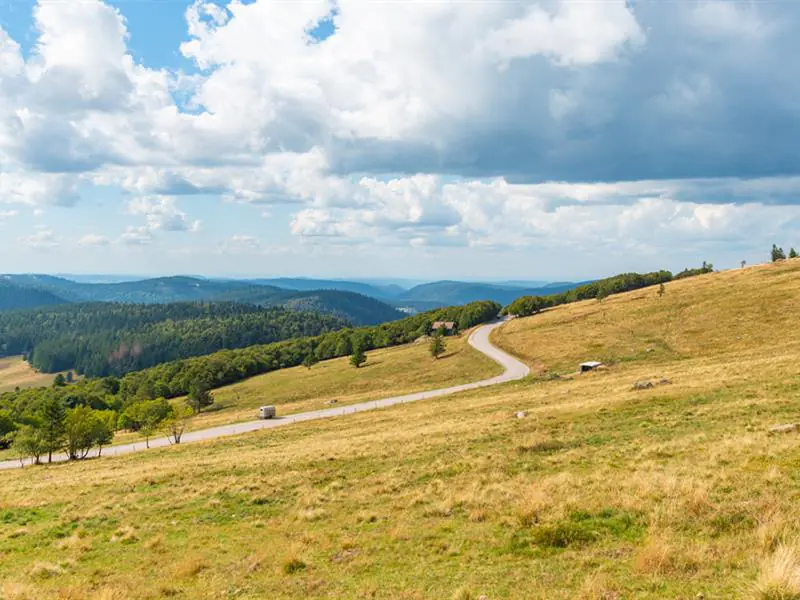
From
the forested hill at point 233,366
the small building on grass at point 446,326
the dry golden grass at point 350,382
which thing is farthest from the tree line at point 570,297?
the dry golden grass at point 350,382

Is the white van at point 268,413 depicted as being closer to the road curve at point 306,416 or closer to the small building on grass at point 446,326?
the road curve at point 306,416

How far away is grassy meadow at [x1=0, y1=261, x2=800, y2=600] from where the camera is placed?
36.7ft

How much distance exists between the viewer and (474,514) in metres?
16.4

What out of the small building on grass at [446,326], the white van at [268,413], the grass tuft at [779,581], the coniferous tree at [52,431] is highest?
the grass tuft at [779,581]

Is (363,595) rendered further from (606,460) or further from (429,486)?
(606,460)

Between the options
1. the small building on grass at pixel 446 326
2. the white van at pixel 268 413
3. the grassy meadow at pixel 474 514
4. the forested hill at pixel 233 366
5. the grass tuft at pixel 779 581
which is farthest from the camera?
the small building on grass at pixel 446 326

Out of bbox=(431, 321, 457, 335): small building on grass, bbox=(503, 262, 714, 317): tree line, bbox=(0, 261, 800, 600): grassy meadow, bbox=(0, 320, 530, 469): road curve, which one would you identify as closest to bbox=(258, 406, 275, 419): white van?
bbox=(0, 320, 530, 469): road curve

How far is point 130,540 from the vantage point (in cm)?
1869

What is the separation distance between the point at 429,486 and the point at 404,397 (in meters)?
56.0

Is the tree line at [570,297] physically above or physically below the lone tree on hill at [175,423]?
above

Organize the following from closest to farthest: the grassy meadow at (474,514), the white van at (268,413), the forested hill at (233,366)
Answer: the grassy meadow at (474,514) → the white van at (268,413) → the forested hill at (233,366)

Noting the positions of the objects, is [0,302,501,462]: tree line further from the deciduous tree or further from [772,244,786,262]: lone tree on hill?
[772,244,786,262]: lone tree on hill

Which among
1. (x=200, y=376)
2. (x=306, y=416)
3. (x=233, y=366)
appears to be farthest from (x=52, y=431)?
(x=233, y=366)

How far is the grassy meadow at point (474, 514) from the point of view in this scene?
11.2m
